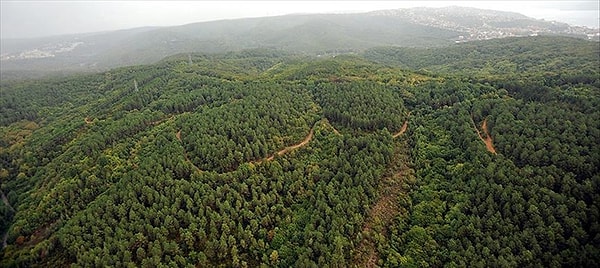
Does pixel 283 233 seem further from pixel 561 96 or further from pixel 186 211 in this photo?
pixel 561 96

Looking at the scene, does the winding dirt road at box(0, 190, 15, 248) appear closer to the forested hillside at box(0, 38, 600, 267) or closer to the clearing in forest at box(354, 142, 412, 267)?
the forested hillside at box(0, 38, 600, 267)

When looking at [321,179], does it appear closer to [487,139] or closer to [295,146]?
[295,146]

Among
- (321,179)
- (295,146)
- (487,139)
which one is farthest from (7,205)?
(487,139)

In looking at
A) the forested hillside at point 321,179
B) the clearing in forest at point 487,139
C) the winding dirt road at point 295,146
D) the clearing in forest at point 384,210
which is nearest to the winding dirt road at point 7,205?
the forested hillside at point 321,179

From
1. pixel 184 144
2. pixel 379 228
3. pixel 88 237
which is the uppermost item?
pixel 184 144

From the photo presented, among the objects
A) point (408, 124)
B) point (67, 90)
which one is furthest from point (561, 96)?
point (67, 90)

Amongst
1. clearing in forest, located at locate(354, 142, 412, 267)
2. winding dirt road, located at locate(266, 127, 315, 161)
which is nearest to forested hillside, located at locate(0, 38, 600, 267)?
clearing in forest, located at locate(354, 142, 412, 267)

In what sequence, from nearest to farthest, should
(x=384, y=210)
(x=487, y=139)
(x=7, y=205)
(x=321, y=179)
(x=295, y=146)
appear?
(x=384, y=210) < (x=321, y=179) < (x=487, y=139) < (x=7, y=205) < (x=295, y=146)

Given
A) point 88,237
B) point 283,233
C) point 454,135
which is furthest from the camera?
point 454,135
